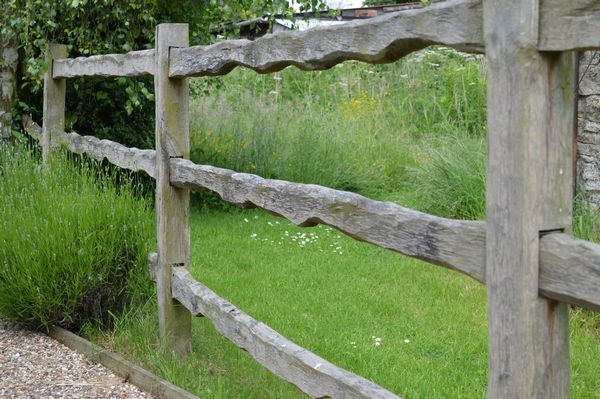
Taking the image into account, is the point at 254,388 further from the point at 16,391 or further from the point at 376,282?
the point at 376,282

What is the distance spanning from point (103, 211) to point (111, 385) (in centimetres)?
113

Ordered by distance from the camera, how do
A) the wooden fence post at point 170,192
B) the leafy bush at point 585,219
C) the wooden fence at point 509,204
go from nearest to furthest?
the wooden fence at point 509,204 < the wooden fence post at point 170,192 < the leafy bush at point 585,219

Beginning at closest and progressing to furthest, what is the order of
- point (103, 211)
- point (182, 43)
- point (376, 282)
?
point (182, 43) → point (103, 211) → point (376, 282)

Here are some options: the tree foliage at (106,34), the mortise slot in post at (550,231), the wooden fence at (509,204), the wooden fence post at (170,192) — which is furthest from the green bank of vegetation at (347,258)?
the mortise slot in post at (550,231)

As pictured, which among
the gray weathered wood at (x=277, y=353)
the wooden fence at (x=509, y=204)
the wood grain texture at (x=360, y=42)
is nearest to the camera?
the wooden fence at (x=509, y=204)

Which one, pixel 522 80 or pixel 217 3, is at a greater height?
pixel 217 3

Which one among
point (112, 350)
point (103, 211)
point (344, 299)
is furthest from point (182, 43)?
point (344, 299)

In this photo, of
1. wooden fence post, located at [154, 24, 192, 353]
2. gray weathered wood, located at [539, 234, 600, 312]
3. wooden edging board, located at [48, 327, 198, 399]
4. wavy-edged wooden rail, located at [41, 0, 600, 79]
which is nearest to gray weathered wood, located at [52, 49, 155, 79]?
wooden fence post, located at [154, 24, 192, 353]

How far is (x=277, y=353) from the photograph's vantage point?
3639 mm

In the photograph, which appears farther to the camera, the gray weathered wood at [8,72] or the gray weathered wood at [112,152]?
the gray weathered wood at [8,72]

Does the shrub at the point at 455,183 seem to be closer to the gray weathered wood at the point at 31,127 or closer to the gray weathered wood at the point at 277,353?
the gray weathered wood at the point at 31,127

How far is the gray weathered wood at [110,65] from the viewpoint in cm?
514

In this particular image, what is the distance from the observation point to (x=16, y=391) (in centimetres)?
452

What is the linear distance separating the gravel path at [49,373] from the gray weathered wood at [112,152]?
1.16m
